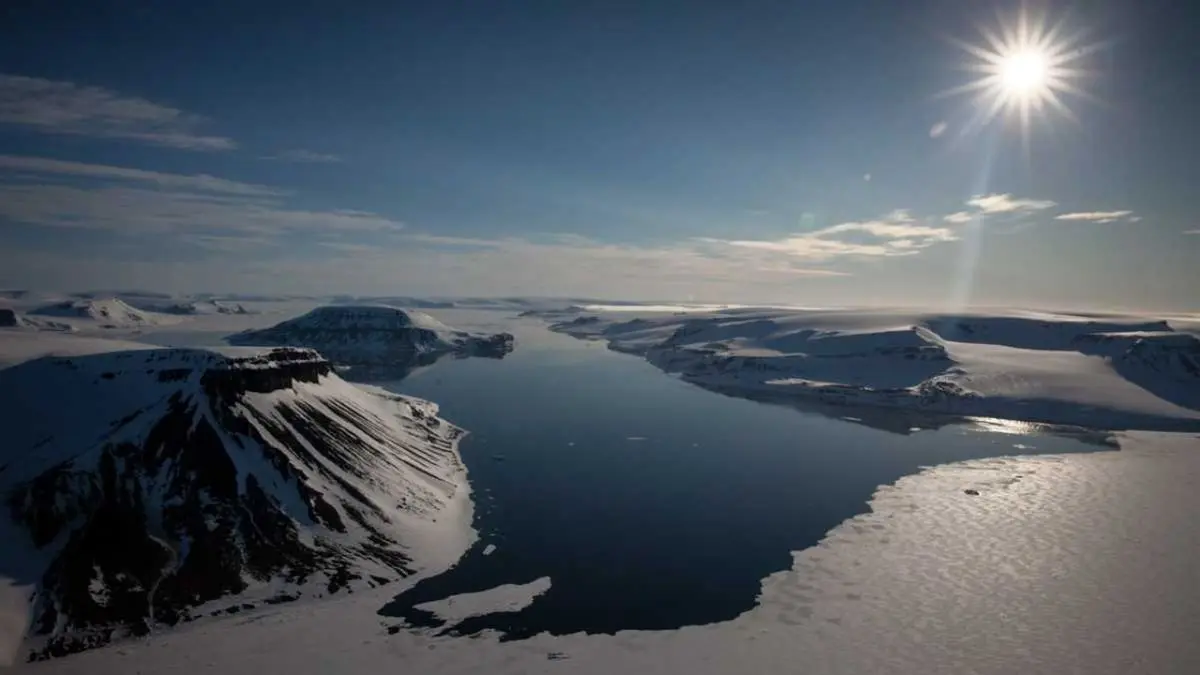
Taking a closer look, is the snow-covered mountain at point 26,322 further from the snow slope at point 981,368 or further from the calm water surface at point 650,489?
the snow slope at point 981,368

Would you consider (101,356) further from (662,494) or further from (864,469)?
(864,469)

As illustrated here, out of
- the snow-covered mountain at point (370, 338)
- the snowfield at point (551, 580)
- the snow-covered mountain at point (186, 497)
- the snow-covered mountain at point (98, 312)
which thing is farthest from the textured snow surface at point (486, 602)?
the snow-covered mountain at point (98, 312)

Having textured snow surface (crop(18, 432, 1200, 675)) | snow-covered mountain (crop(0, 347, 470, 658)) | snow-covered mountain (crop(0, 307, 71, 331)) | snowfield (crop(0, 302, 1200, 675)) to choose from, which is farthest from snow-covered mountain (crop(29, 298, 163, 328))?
textured snow surface (crop(18, 432, 1200, 675))

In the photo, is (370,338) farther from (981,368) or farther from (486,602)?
(486,602)

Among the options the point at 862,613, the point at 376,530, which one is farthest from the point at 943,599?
the point at 376,530

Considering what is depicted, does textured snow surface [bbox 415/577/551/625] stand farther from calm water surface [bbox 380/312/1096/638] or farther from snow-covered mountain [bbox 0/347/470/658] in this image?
snow-covered mountain [bbox 0/347/470/658]

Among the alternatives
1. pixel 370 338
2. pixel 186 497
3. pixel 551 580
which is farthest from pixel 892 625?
pixel 370 338
